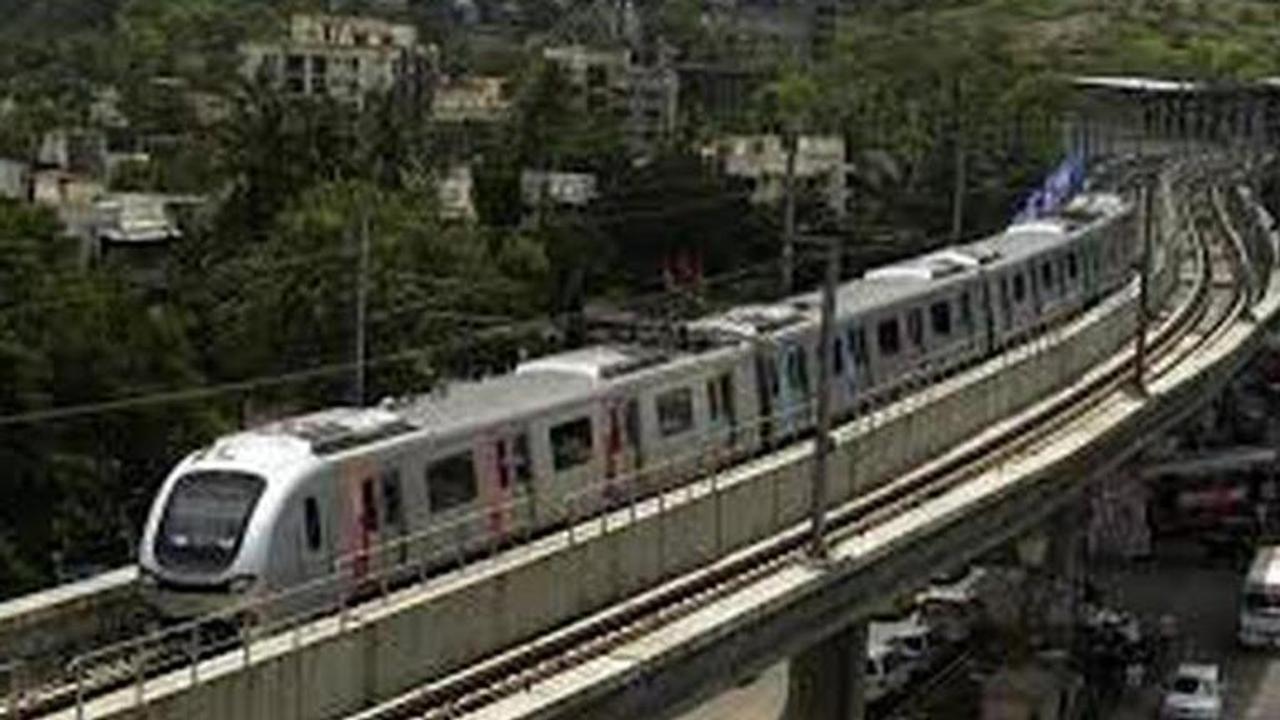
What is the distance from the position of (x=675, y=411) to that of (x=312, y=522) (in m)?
9.86

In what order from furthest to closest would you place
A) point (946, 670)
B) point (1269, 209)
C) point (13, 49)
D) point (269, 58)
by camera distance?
point (13, 49), point (269, 58), point (1269, 209), point (946, 670)

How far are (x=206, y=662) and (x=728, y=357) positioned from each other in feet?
56.1

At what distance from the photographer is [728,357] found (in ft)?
128

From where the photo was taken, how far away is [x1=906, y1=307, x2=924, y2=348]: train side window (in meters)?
48.4

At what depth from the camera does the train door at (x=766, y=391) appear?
1582 inches

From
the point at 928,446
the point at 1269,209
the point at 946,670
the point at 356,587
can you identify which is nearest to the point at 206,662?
the point at 356,587

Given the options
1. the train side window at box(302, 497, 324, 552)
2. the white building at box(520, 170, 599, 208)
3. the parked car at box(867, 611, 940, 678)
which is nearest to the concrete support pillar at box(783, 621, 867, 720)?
the train side window at box(302, 497, 324, 552)

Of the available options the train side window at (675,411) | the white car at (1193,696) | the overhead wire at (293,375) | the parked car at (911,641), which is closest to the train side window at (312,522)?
the train side window at (675,411)

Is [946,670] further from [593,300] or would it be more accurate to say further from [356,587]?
[593,300]

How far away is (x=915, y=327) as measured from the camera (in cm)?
4881

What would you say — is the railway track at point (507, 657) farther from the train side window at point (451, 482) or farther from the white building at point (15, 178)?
the white building at point (15, 178)

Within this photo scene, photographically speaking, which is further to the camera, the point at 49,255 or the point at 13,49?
the point at 13,49

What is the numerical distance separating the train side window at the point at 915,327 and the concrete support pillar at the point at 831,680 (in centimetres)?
1066

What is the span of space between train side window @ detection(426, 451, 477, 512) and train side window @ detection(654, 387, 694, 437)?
18.1ft
